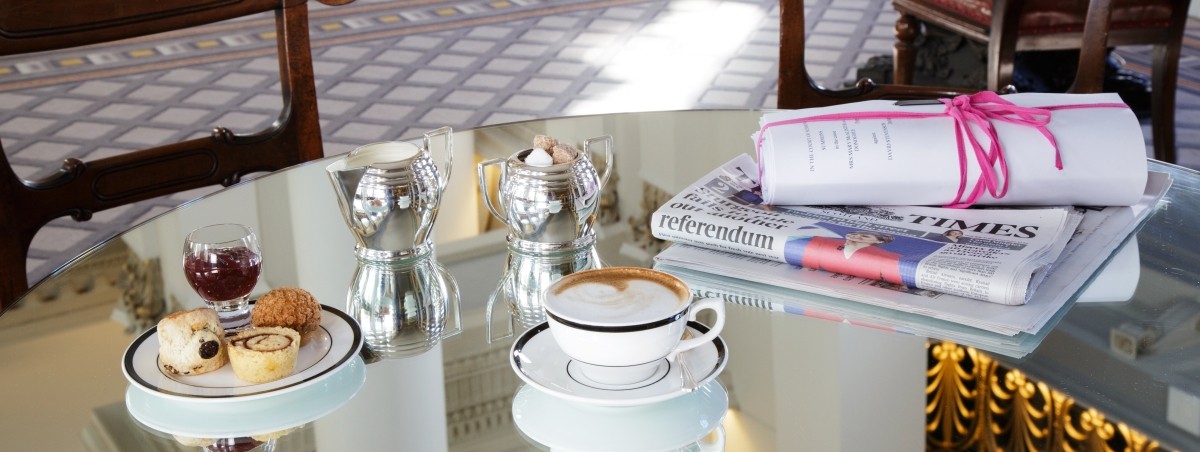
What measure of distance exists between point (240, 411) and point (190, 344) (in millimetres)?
38

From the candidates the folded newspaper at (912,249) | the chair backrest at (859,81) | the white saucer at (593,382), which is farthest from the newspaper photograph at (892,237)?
the chair backrest at (859,81)

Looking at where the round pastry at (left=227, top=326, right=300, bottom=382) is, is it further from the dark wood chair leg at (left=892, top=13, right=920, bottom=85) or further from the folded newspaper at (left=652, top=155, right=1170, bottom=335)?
the dark wood chair leg at (left=892, top=13, right=920, bottom=85)

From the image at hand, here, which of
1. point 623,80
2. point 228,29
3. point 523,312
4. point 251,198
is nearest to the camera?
point 523,312

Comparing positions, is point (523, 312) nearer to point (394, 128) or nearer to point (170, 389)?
point (170, 389)

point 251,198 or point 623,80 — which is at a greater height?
point 251,198

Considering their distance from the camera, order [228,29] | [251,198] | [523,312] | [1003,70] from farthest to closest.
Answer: [228,29] < [1003,70] < [251,198] < [523,312]

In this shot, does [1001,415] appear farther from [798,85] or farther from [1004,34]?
[1004,34]

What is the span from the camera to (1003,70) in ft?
5.34

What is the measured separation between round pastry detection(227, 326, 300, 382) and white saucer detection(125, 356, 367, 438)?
0.01m

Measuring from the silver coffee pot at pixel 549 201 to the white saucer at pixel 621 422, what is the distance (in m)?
0.16

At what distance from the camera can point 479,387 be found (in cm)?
59

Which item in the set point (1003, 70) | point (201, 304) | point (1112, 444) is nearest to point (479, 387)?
point (201, 304)

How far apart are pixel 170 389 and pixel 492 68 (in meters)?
2.27

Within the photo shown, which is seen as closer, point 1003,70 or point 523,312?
point 523,312
